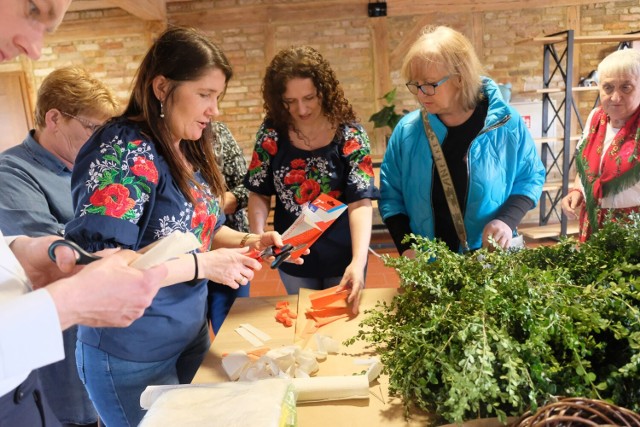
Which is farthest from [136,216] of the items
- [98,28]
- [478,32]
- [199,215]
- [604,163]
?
[478,32]

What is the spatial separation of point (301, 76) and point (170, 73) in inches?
27.8

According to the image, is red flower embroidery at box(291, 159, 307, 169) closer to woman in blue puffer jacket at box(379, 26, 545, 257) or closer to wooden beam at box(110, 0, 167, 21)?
woman in blue puffer jacket at box(379, 26, 545, 257)

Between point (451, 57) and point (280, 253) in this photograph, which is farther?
point (451, 57)

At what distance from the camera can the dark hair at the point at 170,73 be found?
161cm

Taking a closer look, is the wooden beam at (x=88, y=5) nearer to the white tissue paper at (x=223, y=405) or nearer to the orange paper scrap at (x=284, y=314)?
the orange paper scrap at (x=284, y=314)

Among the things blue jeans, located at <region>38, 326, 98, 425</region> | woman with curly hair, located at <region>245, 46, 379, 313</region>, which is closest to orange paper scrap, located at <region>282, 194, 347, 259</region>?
woman with curly hair, located at <region>245, 46, 379, 313</region>

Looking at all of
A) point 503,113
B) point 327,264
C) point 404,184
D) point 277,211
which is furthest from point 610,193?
point 277,211

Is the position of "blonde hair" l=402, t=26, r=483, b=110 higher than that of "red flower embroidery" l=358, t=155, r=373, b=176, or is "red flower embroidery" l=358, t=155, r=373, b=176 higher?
"blonde hair" l=402, t=26, r=483, b=110

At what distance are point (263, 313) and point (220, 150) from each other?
1.21 m

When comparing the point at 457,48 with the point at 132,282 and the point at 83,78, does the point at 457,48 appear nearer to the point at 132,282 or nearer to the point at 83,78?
the point at 83,78

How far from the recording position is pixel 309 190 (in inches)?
90.4

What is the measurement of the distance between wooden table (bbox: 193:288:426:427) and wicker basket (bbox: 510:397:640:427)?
0.30 m

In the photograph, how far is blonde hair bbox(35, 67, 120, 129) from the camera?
2.04 meters

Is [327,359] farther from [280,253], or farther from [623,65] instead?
[623,65]
